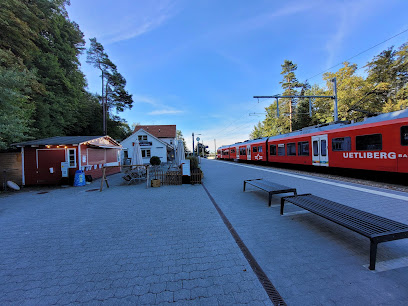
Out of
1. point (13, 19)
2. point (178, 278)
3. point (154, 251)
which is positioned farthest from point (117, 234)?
point (13, 19)

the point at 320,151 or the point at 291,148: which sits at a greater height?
the point at 291,148

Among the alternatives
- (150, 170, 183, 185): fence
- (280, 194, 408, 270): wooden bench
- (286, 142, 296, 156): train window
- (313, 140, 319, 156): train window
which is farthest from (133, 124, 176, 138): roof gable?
(280, 194, 408, 270): wooden bench

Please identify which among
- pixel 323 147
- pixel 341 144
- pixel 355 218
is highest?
pixel 341 144

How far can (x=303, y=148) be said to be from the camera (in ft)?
41.8

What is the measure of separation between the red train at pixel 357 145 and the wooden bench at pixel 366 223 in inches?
252

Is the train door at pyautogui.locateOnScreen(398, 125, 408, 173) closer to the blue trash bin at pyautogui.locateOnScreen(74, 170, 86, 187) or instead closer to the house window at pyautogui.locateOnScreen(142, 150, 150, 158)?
the blue trash bin at pyautogui.locateOnScreen(74, 170, 86, 187)

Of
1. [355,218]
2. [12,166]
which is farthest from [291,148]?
[12,166]

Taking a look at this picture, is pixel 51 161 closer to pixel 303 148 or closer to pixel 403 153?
pixel 303 148

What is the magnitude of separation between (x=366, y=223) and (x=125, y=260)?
3.61 metres

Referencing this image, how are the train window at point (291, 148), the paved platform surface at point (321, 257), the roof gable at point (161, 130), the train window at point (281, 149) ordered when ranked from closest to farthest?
the paved platform surface at point (321, 257)
the train window at point (291, 148)
the train window at point (281, 149)
the roof gable at point (161, 130)

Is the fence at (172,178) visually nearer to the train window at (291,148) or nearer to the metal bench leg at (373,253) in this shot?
the metal bench leg at (373,253)

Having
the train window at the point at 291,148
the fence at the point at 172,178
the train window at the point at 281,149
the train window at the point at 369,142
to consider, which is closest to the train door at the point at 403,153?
the train window at the point at 369,142

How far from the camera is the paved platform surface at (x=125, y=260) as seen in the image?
200cm

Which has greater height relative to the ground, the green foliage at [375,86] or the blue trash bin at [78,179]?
the green foliage at [375,86]
